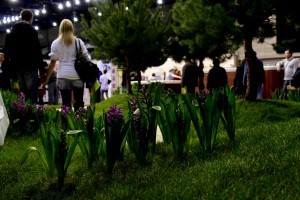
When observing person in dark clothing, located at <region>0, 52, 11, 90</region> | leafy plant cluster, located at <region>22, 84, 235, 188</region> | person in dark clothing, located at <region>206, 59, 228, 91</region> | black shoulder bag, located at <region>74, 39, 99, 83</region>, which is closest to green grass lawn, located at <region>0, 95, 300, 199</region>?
leafy plant cluster, located at <region>22, 84, 235, 188</region>

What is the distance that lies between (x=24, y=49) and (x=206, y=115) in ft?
11.4

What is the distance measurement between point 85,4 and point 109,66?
601cm

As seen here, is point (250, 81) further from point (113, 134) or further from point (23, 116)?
point (113, 134)

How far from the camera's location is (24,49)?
17.1 ft

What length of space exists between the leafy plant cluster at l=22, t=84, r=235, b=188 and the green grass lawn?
0.09 meters

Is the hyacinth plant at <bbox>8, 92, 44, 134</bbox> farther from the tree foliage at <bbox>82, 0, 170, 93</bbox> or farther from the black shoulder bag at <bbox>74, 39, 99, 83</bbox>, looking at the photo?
the tree foliage at <bbox>82, 0, 170, 93</bbox>

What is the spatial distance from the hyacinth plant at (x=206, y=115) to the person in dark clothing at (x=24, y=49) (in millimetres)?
3240

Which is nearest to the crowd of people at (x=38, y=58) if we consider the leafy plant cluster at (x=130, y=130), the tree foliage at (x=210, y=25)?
the tree foliage at (x=210, y=25)

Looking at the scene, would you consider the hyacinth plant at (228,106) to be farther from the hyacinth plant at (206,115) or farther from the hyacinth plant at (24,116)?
the hyacinth plant at (24,116)

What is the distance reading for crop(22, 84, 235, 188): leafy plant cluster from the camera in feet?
7.72

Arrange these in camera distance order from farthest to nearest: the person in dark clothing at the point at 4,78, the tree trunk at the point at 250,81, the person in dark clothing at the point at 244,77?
the person in dark clothing at the point at 4,78 < the person in dark clothing at the point at 244,77 < the tree trunk at the point at 250,81

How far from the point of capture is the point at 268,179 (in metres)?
1.91

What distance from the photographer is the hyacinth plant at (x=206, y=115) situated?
2498mm

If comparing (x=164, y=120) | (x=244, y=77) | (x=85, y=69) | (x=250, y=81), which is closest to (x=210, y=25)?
(x=250, y=81)
